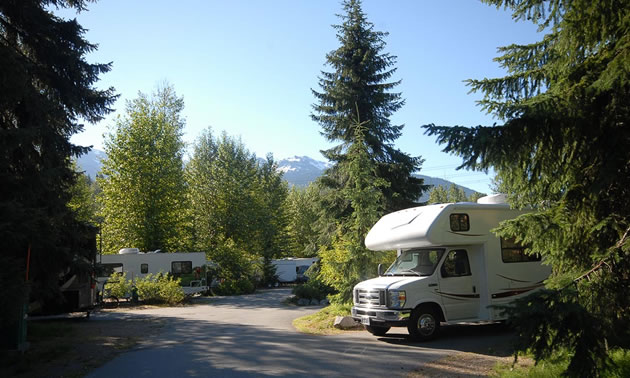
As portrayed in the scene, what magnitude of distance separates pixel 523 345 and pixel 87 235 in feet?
36.2

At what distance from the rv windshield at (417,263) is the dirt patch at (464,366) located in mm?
2491

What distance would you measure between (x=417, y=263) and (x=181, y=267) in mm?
19175

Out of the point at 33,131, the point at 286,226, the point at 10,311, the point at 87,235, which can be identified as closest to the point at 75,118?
the point at 87,235

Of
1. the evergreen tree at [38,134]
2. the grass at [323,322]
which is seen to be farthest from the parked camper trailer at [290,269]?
the evergreen tree at [38,134]

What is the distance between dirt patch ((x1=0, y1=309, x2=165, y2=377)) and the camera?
325 inches

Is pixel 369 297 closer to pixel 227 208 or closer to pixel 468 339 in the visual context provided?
pixel 468 339

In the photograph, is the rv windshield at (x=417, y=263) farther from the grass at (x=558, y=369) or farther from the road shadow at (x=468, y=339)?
the grass at (x=558, y=369)

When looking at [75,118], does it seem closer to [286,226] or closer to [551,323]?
[551,323]

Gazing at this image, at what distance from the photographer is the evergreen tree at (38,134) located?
6988 millimetres

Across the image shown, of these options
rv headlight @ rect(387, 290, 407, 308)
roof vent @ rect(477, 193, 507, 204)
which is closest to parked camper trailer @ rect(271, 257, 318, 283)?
roof vent @ rect(477, 193, 507, 204)

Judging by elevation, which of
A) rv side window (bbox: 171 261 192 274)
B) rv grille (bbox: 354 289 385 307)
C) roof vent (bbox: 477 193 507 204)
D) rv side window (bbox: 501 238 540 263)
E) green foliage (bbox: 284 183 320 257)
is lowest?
rv grille (bbox: 354 289 385 307)

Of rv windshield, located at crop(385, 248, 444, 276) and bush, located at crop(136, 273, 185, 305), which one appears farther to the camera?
bush, located at crop(136, 273, 185, 305)

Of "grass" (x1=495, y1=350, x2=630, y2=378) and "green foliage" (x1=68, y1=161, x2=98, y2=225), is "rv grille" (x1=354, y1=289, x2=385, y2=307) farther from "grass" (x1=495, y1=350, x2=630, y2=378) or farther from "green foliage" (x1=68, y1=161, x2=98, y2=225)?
"green foliage" (x1=68, y1=161, x2=98, y2=225)

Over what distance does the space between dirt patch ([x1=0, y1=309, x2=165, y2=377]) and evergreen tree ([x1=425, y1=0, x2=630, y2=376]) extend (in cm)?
727
